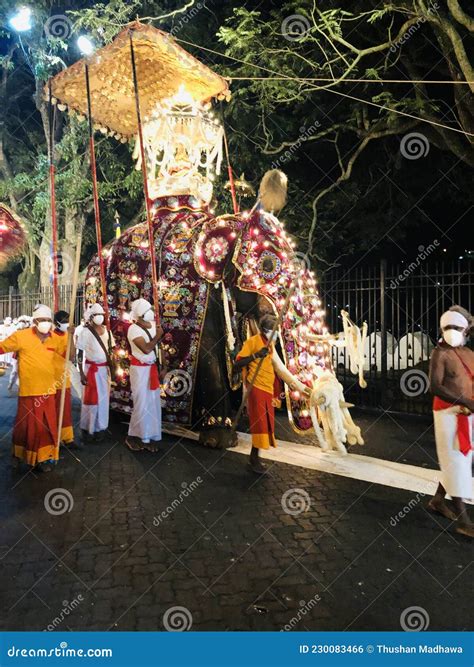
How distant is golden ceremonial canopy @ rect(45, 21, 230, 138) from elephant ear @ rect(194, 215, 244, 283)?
1921mm

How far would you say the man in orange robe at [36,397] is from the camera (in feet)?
17.7

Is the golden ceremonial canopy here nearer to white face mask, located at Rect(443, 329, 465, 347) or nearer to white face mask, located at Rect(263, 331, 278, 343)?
white face mask, located at Rect(263, 331, 278, 343)

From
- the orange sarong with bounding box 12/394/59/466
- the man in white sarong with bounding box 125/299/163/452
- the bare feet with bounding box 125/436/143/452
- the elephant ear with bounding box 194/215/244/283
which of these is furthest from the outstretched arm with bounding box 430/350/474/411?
the orange sarong with bounding box 12/394/59/466

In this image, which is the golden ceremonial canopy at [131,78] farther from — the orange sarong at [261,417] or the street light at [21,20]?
the street light at [21,20]

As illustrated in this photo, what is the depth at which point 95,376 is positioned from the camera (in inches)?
262

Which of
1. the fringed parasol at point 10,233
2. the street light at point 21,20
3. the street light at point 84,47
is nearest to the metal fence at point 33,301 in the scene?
the street light at point 21,20

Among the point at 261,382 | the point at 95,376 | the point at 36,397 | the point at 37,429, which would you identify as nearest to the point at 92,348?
the point at 95,376

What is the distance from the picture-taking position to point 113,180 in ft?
49.8

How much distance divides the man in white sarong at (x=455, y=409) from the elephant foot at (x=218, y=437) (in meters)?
2.58

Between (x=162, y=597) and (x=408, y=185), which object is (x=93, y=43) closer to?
(x=408, y=185)

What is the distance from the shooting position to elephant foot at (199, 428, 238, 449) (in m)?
6.09

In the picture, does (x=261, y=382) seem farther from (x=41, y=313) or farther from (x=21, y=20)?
(x=21, y=20)

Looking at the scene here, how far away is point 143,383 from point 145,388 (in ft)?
0.20

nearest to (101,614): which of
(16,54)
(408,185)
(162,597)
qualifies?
(162,597)
